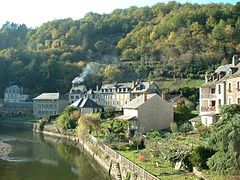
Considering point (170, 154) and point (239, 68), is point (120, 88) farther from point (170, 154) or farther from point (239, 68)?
point (170, 154)

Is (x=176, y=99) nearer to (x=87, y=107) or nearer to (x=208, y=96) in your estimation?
(x=87, y=107)

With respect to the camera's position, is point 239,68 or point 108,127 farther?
point 108,127

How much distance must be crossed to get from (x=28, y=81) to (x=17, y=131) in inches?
1666

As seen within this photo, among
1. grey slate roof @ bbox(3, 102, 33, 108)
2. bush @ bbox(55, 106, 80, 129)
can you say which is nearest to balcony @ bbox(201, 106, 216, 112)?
bush @ bbox(55, 106, 80, 129)

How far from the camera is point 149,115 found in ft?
172

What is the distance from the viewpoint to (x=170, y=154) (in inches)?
1223

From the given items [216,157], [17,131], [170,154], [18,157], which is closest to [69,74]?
[17,131]

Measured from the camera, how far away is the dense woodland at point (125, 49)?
352 feet

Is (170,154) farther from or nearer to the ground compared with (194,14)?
nearer to the ground

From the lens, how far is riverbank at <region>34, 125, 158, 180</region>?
28.4 metres

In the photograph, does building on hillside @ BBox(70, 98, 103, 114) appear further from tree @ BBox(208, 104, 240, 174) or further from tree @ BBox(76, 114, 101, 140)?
tree @ BBox(208, 104, 240, 174)

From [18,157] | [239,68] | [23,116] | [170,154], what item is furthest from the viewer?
[23,116]

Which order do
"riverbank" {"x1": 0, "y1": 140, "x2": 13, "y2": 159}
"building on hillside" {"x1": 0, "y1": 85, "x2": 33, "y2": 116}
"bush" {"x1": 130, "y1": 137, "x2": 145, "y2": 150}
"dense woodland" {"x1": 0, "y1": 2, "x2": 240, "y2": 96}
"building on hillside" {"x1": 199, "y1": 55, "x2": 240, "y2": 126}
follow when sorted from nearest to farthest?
"bush" {"x1": 130, "y1": 137, "x2": 145, "y2": 150} < "building on hillside" {"x1": 199, "y1": 55, "x2": 240, "y2": 126} < "riverbank" {"x1": 0, "y1": 140, "x2": 13, "y2": 159} < "building on hillside" {"x1": 0, "y1": 85, "x2": 33, "y2": 116} < "dense woodland" {"x1": 0, "y1": 2, "x2": 240, "y2": 96}

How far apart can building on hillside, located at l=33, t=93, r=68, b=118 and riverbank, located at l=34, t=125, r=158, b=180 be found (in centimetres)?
4065
